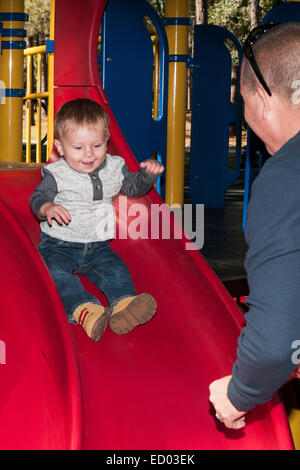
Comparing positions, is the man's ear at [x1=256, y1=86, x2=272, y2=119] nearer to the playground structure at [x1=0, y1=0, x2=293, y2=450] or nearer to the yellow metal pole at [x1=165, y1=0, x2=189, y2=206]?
the playground structure at [x1=0, y1=0, x2=293, y2=450]

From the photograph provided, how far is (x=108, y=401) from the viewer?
2.02 metres

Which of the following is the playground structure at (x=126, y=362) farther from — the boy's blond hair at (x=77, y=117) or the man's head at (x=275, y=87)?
the man's head at (x=275, y=87)

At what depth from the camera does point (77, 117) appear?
7.84 feet

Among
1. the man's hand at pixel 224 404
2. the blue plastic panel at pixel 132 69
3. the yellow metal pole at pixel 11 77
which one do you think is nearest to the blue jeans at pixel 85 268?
the man's hand at pixel 224 404

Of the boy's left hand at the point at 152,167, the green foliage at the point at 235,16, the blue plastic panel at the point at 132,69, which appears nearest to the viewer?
the boy's left hand at the point at 152,167

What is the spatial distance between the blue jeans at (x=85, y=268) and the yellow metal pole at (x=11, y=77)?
2118mm

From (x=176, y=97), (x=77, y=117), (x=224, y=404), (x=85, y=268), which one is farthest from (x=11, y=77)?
(x=224, y=404)

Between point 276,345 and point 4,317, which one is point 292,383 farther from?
point 276,345

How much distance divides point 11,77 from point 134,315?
2678 millimetres

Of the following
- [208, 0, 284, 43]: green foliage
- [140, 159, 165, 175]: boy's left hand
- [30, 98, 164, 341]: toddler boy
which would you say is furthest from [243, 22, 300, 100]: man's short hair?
[208, 0, 284, 43]: green foliage

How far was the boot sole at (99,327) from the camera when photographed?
2129 mm

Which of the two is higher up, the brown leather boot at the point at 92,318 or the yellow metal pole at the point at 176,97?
the yellow metal pole at the point at 176,97

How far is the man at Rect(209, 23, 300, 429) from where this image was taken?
3.25 feet
